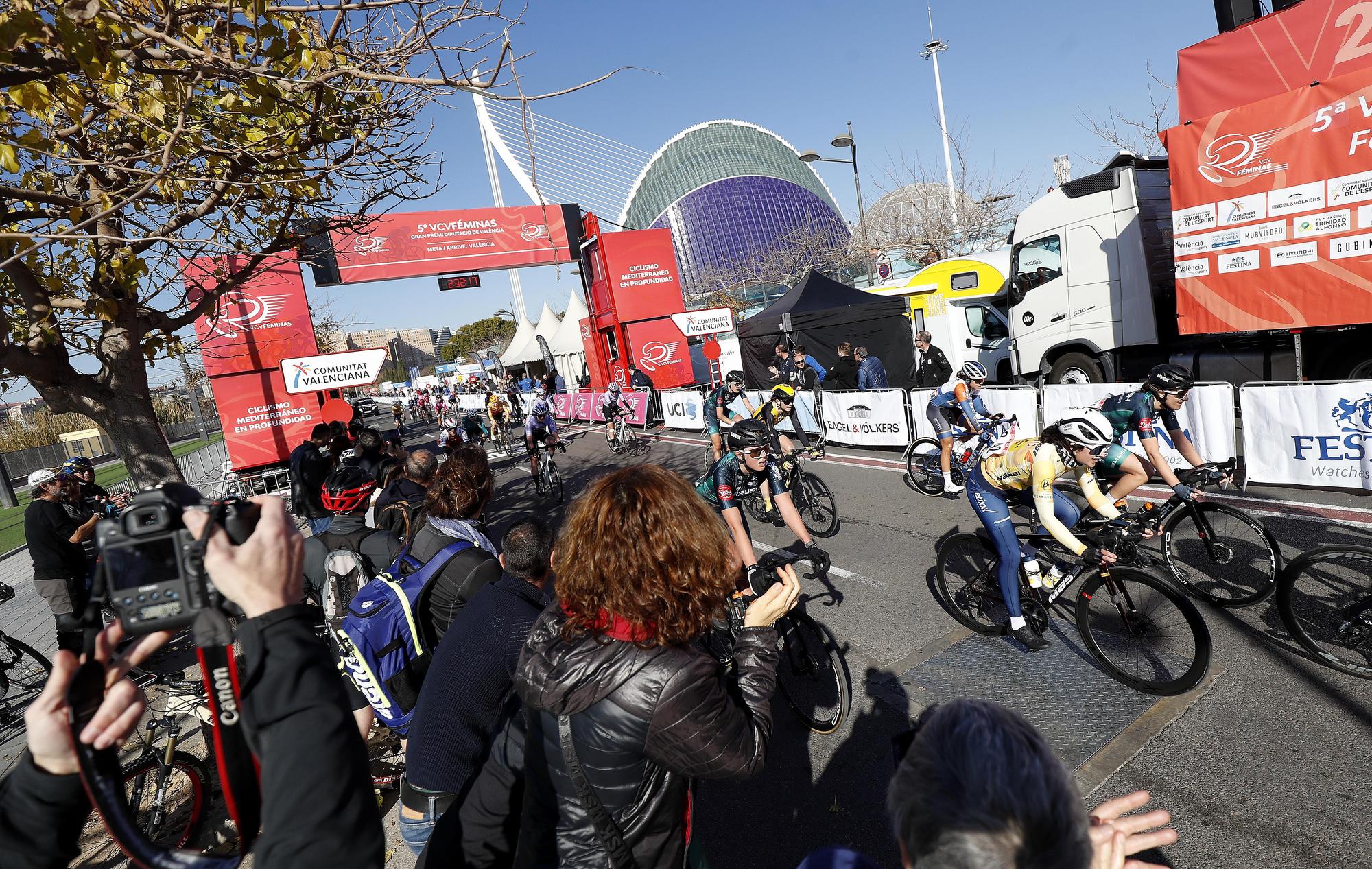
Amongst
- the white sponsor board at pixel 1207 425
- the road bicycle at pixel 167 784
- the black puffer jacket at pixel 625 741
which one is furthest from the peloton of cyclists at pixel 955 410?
the road bicycle at pixel 167 784

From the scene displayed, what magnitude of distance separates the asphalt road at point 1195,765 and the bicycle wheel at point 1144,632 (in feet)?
0.64

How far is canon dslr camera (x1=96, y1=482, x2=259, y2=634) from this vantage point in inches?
42.9

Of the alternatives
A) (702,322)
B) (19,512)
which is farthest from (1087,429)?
(19,512)

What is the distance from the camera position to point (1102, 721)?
3.57 meters

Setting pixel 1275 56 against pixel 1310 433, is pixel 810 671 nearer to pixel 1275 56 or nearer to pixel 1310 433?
pixel 1310 433

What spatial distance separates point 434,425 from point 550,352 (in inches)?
299

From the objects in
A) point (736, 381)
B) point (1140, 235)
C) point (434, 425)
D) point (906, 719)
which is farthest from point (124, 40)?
point (434, 425)

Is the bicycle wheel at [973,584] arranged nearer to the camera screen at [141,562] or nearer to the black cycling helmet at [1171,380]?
the black cycling helmet at [1171,380]

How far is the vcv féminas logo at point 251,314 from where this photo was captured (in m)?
13.3

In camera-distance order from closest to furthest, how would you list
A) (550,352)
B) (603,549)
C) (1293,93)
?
1. (603,549)
2. (1293,93)
3. (550,352)

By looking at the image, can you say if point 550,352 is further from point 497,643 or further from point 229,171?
point 497,643

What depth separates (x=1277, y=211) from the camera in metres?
7.84

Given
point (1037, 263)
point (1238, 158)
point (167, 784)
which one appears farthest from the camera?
point (1037, 263)

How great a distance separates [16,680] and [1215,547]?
33.0 feet
